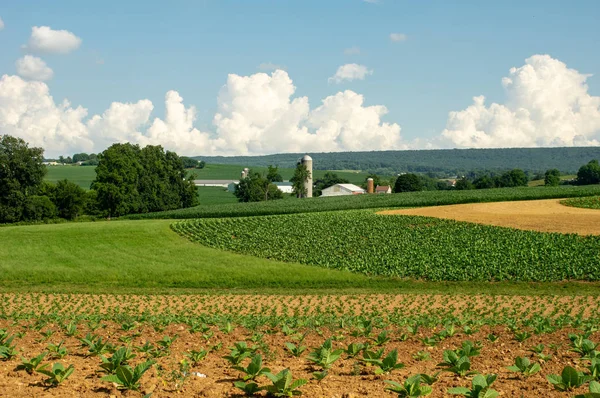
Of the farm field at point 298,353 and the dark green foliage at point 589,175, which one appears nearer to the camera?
the farm field at point 298,353

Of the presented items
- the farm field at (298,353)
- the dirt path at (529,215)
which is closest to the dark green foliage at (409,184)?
the dirt path at (529,215)

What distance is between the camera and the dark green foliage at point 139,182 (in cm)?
7619

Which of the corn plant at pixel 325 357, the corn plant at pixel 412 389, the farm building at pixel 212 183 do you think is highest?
the farm building at pixel 212 183

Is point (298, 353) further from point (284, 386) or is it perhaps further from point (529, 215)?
point (529, 215)

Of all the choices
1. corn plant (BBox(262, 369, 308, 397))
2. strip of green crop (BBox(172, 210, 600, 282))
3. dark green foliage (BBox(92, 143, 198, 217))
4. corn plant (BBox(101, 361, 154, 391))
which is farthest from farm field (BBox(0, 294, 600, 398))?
dark green foliage (BBox(92, 143, 198, 217))

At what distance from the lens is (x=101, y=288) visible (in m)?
31.5

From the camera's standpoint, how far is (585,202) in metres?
59.1

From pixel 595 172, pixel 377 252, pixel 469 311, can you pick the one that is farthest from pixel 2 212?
pixel 595 172

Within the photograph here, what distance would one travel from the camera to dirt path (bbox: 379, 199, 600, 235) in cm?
4309

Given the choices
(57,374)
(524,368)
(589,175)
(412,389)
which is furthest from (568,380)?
(589,175)

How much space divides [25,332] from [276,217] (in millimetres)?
37515

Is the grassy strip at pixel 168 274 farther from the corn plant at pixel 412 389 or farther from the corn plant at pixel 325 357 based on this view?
the corn plant at pixel 412 389

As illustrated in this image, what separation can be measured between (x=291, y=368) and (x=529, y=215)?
45.3 m

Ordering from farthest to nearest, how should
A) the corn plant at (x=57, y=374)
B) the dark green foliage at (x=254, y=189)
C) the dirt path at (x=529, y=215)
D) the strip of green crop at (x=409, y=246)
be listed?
the dark green foliage at (x=254, y=189) → the dirt path at (x=529, y=215) → the strip of green crop at (x=409, y=246) → the corn plant at (x=57, y=374)
